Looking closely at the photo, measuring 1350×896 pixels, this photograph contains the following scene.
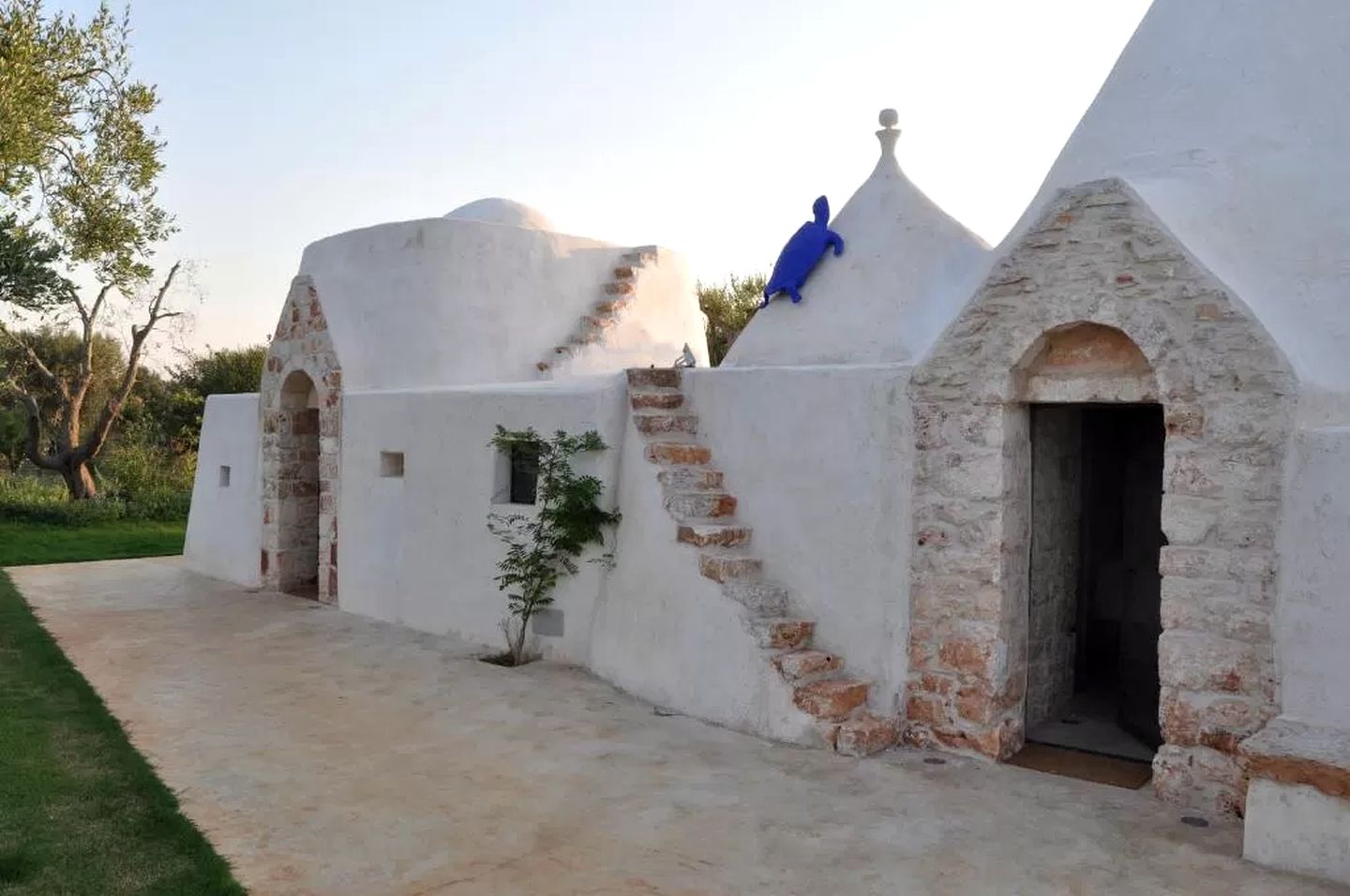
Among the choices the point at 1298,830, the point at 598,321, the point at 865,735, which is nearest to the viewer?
the point at 1298,830

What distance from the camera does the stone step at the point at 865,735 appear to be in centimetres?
585

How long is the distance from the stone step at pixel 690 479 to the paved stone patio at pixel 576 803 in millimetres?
1448

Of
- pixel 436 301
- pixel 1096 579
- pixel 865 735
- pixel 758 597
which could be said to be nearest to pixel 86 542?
pixel 436 301

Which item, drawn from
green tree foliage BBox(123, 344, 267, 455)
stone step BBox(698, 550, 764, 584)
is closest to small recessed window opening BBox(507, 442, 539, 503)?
stone step BBox(698, 550, 764, 584)

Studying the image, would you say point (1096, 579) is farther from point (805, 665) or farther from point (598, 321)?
point (598, 321)

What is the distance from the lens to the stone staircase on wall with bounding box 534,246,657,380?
1168 cm

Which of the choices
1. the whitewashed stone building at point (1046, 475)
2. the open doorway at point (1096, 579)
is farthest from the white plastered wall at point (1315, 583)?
the open doorway at point (1096, 579)

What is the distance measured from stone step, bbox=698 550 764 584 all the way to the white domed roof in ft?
21.2

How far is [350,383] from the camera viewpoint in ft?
35.2

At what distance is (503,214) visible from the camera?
12336mm

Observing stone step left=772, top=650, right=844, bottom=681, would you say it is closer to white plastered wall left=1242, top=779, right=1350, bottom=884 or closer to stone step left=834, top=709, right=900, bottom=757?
stone step left=834, top=709, right=900, bottom=757

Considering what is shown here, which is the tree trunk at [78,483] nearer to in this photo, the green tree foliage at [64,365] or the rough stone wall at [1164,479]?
the green tree foliage at [64,365]

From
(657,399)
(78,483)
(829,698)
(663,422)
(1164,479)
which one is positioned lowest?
(829,698)

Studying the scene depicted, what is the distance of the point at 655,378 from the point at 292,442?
5.82 meters
